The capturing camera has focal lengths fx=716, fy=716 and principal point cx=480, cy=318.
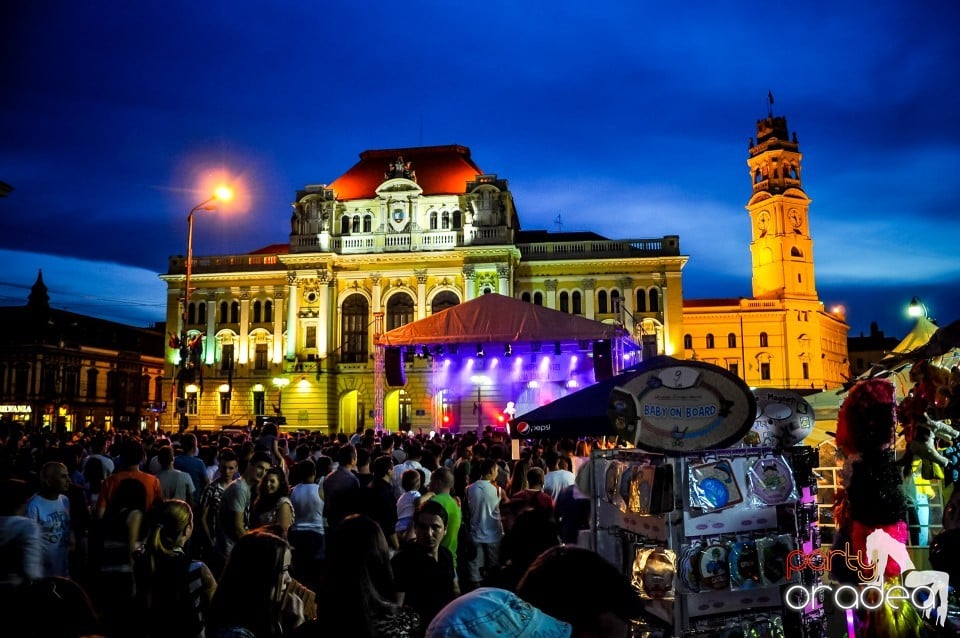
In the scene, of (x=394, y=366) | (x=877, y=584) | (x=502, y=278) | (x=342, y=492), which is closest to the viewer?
(x=877, y=584)

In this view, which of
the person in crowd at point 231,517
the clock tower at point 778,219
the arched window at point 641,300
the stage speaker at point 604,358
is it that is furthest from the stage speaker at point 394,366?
the clock tower at point 778,219

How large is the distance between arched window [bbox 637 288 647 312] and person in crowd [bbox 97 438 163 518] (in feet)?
129

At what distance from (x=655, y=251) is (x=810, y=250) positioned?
24.7m

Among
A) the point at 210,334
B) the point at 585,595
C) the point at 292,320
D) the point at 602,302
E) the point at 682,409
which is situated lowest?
the point at 585,595

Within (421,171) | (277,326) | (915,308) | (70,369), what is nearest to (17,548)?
(915,308)

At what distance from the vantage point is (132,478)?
727cm

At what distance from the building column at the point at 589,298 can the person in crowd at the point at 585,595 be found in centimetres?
4305

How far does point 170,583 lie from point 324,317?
40994 mm

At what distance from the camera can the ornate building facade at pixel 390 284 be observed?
1726 inches

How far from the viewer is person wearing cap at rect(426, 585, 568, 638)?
1802 mm

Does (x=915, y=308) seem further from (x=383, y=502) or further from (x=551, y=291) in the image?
(x=551, y=291)

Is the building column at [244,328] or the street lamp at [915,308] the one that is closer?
the street lamp at [915,308]

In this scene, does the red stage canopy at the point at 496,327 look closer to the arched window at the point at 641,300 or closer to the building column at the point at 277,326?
the arched window at the point at 641,300

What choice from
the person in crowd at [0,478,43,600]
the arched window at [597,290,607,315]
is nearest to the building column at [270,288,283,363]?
the arched window at [597,290,607,315]
